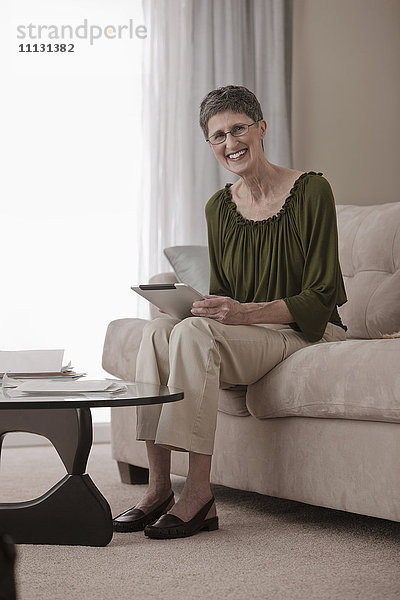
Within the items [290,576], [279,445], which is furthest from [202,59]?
[290,576]

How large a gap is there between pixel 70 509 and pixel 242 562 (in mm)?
402

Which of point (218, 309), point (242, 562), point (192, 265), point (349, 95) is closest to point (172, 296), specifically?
point (218, 309)

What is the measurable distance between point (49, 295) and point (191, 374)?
1906 mm

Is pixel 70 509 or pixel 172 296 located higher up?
pixel 172 296

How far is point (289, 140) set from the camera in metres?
4.00

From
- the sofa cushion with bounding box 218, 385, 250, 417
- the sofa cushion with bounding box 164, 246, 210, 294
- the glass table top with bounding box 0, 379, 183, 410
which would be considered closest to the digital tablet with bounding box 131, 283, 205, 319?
the sofa cushion with bounding box 218, 385, 250, 417

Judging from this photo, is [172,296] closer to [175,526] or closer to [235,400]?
[235,400]

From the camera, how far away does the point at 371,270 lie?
2779mm

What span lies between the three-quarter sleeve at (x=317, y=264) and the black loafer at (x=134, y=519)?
0.58 metres

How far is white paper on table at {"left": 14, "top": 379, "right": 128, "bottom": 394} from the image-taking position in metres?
1.67

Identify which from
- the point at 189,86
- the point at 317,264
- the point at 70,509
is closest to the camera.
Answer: the point at 70,509

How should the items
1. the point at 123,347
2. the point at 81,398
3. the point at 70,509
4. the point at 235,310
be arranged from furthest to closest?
1. the point at 123,347
2. the point at 235,310
3. the point at 70,509
4. the point at 81,398

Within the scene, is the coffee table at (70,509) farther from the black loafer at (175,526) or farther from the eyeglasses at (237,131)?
Result: the eyeglasses at (237,131)

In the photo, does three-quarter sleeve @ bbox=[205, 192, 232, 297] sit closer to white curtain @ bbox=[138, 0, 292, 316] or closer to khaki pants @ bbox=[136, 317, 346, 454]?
khaki pants @ bbox=[136, 317, 346, 454]
